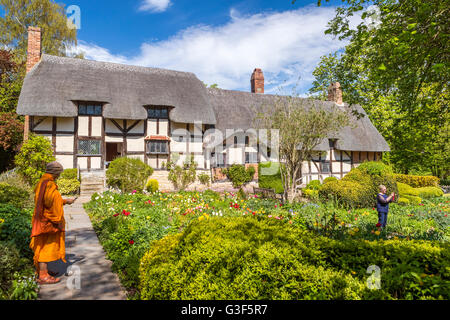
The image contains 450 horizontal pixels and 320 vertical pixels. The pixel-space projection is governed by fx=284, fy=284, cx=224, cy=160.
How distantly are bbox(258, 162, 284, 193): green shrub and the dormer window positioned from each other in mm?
10145

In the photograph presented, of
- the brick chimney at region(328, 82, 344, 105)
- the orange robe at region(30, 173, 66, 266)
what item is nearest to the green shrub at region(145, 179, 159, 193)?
the orange robe at region(30, 173, 66, 266)

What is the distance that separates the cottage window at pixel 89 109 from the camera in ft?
49.1

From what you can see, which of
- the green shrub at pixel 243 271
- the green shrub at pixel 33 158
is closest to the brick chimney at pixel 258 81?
the green shrub at pixel 33 158

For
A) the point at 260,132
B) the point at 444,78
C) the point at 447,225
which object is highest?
the point at 444,78

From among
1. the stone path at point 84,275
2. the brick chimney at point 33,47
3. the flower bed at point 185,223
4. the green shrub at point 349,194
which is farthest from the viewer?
the brick chimney at point 33,47

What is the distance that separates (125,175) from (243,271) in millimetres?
11960

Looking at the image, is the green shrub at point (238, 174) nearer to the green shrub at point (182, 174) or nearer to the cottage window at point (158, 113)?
the green shrub at point (182, 174)

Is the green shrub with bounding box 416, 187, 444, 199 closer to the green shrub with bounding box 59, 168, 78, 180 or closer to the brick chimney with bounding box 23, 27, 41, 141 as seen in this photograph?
the green shrub with bounding box 59, 168, 78, 180

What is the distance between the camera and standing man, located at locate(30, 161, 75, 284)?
158 inches

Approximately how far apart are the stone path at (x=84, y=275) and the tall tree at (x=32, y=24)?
24.4 m
